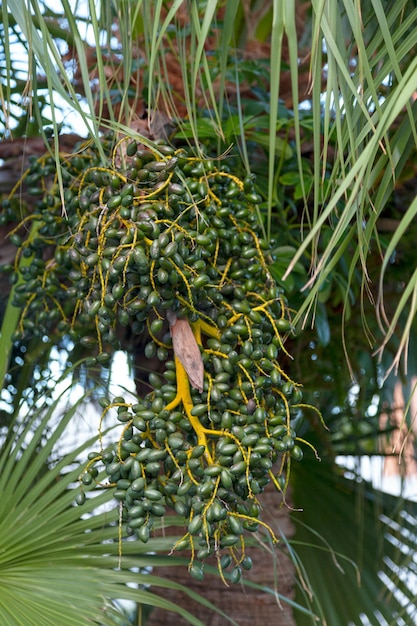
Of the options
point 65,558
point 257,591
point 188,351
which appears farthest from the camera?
point 257,591

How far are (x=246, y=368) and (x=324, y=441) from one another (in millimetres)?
844

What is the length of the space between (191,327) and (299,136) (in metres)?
0.27

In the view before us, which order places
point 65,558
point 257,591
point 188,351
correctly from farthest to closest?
point 257,591, point 65,558, point 188,351

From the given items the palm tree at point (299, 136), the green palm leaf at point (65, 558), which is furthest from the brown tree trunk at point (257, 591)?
the green palm leaf at point (65, 558)

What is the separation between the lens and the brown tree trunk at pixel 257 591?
1.36m

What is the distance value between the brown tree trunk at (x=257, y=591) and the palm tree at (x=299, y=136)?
3 cm

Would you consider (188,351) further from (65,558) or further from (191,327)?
(65,558)

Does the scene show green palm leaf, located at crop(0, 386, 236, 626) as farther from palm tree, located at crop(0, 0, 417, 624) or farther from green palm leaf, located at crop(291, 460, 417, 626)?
green palm leaf, located at crop(291, 460, 417, 626)

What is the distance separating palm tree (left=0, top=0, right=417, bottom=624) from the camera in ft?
2.58

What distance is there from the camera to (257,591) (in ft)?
4.54

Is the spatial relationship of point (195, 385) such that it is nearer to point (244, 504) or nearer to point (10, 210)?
point (244, 504)

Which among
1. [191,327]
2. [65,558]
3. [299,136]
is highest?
[299,136]

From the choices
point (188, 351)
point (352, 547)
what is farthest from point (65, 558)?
point (352, 547)

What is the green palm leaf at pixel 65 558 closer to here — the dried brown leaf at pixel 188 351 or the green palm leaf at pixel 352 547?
the dried brown leaf at pixel 188 351
